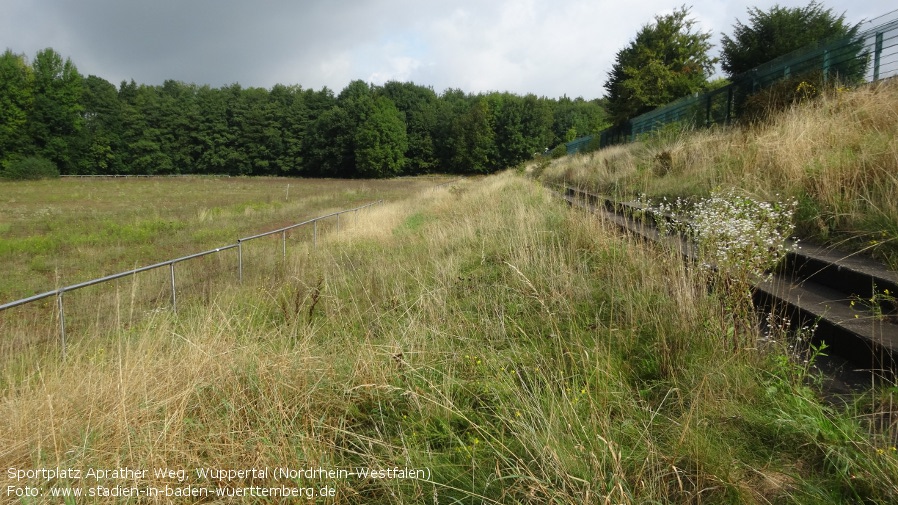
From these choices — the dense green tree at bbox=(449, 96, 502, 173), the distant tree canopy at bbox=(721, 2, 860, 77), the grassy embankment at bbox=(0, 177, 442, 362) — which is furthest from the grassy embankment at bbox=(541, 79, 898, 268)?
the dense green tree at bbox=(449, 96, 502, 173)

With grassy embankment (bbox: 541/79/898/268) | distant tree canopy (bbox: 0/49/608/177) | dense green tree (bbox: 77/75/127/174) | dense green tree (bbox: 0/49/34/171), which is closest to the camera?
grassy embankment (bbox: 541/79/898/268)

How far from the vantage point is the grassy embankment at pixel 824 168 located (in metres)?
3.78

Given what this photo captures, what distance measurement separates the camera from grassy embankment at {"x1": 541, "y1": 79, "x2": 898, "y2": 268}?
12.4 feet

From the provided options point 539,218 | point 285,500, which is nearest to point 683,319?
point 285,500

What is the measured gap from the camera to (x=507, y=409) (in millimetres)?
2482

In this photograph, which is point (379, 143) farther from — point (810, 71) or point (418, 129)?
point (810, 71)

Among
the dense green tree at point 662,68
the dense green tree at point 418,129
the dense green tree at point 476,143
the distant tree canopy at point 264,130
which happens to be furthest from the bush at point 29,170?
the dense green tree at point 662,68

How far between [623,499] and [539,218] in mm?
5931

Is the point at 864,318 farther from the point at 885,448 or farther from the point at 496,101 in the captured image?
the point at 496,101

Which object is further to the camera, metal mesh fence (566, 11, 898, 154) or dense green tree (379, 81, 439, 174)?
dense green tree (379, 81, 439, 174)

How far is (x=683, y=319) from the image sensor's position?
292 cm

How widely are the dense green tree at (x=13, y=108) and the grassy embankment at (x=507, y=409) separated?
81198mm

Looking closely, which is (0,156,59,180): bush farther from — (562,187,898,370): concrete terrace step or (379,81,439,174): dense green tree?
(562,187,898,370): concrete terrace step

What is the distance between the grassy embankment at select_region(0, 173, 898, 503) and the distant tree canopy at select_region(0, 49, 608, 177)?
237 ft
